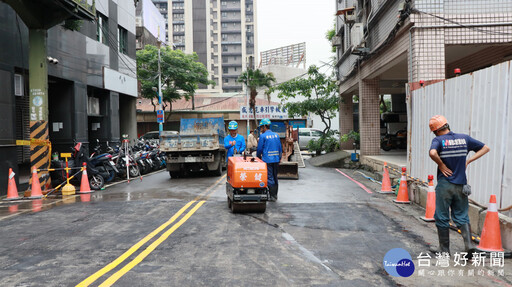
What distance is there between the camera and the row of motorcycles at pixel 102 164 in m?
12.6

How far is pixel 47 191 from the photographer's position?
38.1ft

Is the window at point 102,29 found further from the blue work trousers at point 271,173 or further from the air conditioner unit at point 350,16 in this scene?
the blue work trousers at point 271,173

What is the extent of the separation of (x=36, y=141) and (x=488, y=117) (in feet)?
38.0

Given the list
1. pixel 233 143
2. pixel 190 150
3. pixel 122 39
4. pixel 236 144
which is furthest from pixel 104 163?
pixel 122 39

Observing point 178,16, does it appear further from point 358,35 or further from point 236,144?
point 236,144

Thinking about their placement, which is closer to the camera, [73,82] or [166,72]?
[73,82]

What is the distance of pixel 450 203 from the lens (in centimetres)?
524

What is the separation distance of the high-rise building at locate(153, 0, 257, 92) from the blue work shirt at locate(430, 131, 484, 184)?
2970 inches

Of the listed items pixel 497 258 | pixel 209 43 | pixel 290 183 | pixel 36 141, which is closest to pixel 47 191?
pixel 36 141

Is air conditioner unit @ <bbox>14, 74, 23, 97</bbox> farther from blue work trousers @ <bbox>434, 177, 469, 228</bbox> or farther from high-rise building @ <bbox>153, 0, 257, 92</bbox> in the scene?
high-rise building @ <bbox>153, 0, 257, 92</bbox>

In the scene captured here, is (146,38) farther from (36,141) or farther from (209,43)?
(209,43)

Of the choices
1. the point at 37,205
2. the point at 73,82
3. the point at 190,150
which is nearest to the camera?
the point at 37,205

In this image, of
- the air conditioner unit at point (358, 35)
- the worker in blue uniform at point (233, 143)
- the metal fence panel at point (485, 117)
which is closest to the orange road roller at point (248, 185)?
the worker in blue uniform at point (233, 143)

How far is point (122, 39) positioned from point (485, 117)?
20891mm
